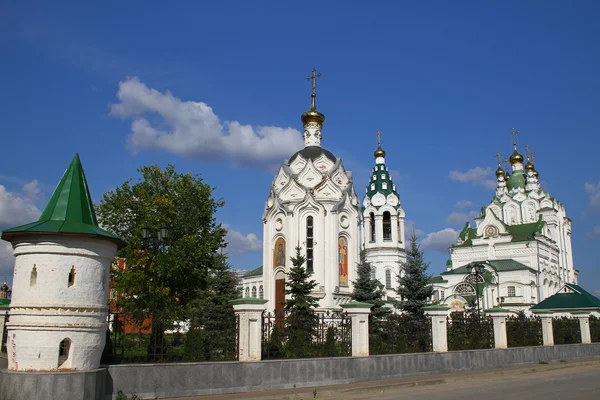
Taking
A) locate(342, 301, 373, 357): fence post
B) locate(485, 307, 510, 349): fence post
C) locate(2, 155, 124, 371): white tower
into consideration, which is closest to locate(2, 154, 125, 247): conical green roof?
locate(2, 155, 124, 371): white tower

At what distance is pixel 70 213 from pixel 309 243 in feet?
75.9

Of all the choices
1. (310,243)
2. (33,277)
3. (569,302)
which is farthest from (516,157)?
(33,277)

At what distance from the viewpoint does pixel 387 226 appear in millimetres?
53375

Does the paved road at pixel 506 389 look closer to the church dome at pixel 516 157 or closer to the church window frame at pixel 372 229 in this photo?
the church window frame at pixel 372 229

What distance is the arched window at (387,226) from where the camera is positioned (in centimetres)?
5291

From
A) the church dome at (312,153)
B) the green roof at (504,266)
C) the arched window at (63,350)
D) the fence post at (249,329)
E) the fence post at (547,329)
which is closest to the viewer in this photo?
the arched window at (63,350)

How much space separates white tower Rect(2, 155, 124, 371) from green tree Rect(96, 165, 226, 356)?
14.3 m

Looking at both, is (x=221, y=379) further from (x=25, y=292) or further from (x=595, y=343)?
(x=595, y=343)

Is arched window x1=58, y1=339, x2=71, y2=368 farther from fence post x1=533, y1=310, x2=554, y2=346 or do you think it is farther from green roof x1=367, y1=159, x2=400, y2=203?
green roof x1=367, y1=159, x2=400, y2=203

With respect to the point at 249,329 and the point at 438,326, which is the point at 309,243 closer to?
the point at 438,326

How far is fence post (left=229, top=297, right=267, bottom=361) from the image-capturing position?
1205cm

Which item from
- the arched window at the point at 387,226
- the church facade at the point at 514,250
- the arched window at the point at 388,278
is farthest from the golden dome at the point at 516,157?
the arched window at the point at 388,278

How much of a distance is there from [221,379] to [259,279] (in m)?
42.6

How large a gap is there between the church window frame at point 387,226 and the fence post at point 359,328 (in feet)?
129
